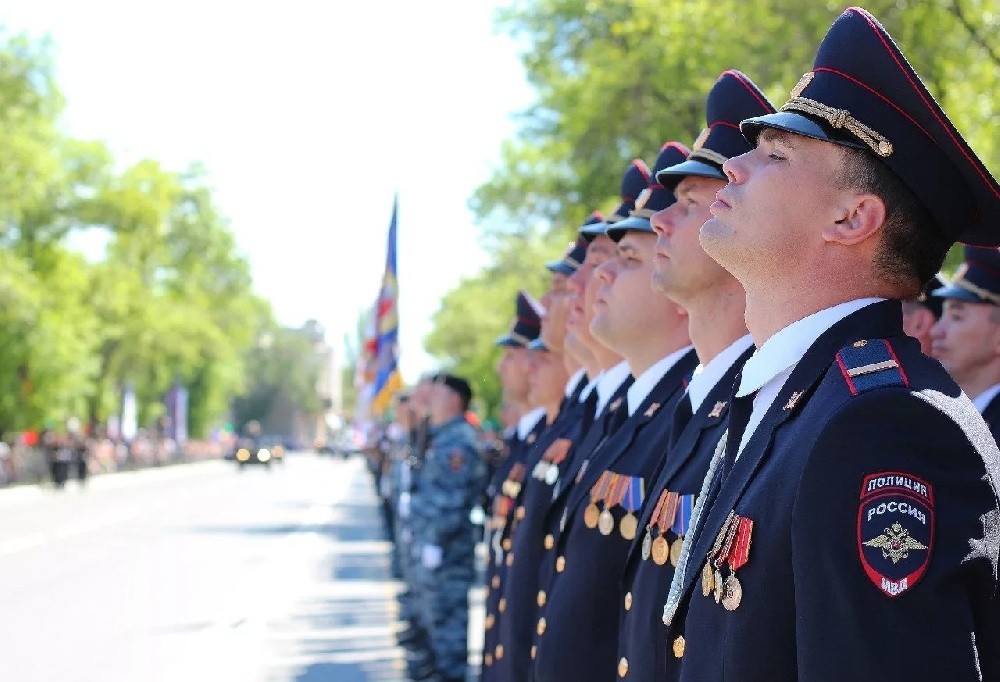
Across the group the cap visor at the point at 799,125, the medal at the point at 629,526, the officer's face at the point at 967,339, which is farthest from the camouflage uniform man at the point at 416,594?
the cap visor at the point at 799,125

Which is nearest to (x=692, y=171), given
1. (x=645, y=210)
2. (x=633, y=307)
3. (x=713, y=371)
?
(x=713, y=371)

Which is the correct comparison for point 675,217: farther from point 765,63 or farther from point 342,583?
point 765,63

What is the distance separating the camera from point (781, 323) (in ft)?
8.74

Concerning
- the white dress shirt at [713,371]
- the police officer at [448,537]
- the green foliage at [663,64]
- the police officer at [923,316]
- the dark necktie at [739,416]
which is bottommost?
the police officer at [448,537]

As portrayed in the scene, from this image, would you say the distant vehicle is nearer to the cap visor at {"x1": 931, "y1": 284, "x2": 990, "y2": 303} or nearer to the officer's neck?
the cap visor at {"x1": 931, "y1": 284, "x2": 990, "y2": 303}

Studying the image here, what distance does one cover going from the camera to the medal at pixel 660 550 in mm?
3162

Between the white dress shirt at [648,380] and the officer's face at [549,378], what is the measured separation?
3313 mm

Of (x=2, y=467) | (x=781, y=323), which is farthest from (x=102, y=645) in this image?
(x=2, y=467)

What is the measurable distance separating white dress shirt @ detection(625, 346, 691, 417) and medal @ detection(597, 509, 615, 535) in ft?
1.40

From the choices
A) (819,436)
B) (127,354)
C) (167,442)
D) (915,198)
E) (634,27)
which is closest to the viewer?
(819,436)

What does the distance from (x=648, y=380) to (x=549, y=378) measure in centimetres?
347

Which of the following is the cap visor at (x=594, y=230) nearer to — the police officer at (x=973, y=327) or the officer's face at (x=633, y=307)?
the officer's face at (x=633, y=307)

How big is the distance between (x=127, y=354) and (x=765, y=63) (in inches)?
1756

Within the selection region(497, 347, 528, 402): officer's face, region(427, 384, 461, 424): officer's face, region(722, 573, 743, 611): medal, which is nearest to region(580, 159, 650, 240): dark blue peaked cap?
region(722, 573, 743, 611): medal
